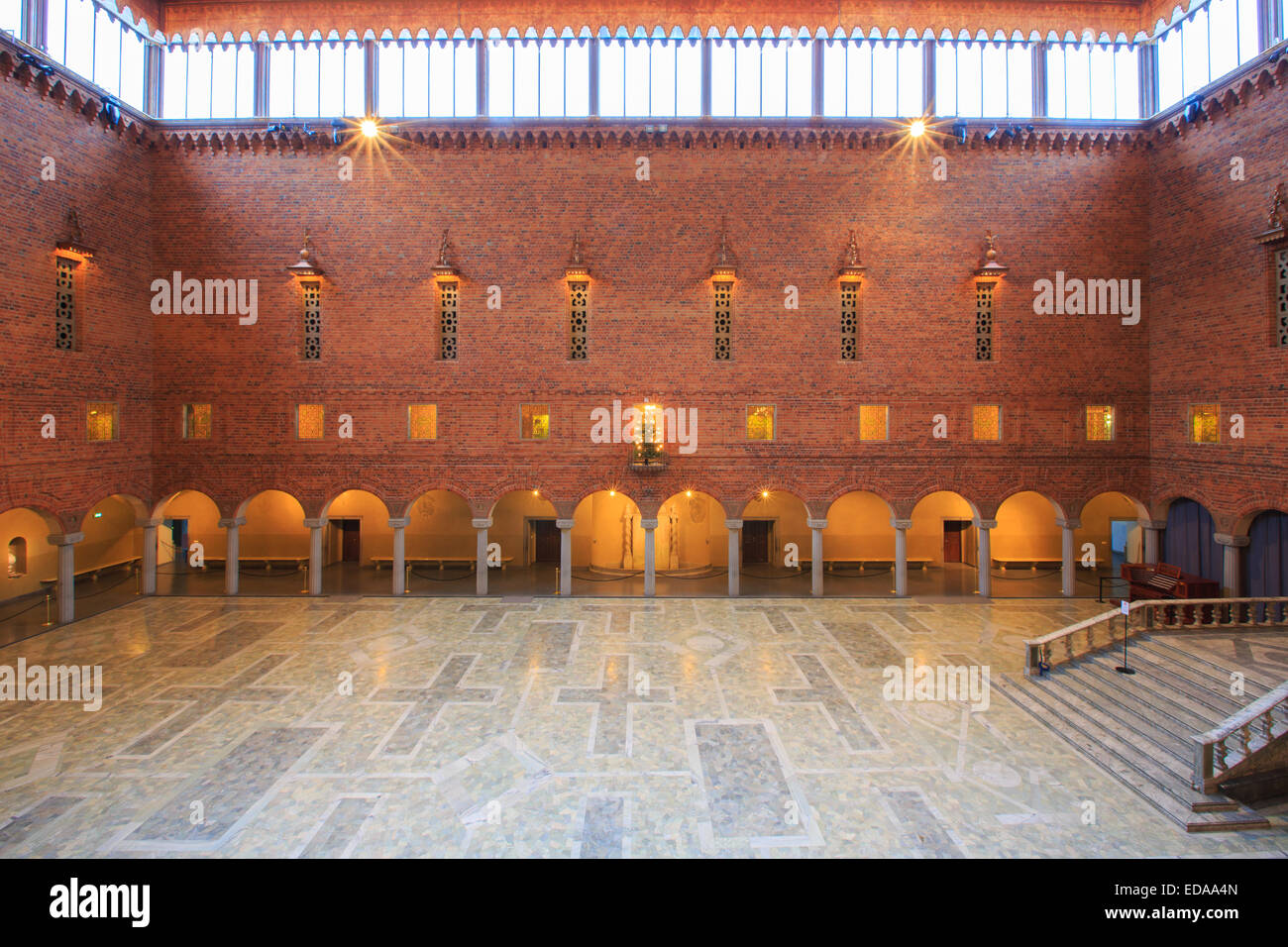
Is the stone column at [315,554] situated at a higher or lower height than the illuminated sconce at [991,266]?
lower

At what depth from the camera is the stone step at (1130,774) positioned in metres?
8.34

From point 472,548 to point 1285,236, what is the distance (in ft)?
84.6

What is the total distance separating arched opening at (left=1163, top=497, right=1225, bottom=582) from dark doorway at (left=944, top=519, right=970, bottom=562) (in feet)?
21.7

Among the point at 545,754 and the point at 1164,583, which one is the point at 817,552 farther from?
the point at 545,754

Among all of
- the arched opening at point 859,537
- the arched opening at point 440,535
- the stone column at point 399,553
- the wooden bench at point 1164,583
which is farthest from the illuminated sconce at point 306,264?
the wooden bench at point 1164,583

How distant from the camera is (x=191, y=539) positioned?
2469 centimetres

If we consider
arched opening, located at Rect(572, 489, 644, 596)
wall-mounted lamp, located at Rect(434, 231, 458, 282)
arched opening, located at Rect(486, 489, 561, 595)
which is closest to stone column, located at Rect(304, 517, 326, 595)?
arched opening, located at Rect(486, 489, 561, 595)

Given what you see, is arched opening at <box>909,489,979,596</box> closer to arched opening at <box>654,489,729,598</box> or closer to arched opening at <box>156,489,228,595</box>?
arched opening at <box>654,489,729,598</box>

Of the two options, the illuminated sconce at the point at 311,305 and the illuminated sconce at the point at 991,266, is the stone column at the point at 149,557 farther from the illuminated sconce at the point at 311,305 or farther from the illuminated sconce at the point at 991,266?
the illuminated sconce at the point at 991,266

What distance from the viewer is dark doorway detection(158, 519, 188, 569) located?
25.1 metres

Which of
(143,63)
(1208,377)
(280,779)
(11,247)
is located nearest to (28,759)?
(280,779)

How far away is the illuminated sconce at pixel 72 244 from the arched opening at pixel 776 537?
2177cm

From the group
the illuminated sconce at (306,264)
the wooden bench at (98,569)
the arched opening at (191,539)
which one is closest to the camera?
the illuminated sconce at (306,264)

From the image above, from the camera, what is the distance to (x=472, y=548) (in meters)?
24.8
